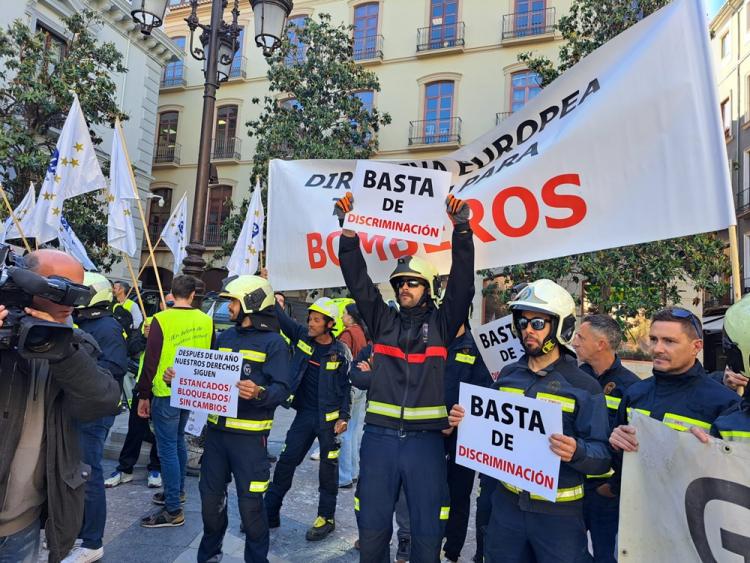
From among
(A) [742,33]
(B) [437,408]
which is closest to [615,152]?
(B) [437,408]

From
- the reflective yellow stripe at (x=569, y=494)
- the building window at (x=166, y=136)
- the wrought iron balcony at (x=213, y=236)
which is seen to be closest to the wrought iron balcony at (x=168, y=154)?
the building window at (x=166, y=136)

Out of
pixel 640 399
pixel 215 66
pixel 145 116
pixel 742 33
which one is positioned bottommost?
pixel 640 399

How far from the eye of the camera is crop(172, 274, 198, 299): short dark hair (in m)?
4.91

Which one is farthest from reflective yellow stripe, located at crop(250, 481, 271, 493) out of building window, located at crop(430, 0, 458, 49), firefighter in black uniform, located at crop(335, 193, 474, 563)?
building window, located at crop(430, 0, 458, 49)

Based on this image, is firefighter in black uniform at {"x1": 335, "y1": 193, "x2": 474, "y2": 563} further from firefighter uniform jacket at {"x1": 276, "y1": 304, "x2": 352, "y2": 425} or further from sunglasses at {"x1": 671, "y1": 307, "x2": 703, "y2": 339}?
firefighter uniform jacket at {"x1": 276, "y1": 304, "x2": 352, "y2": 425}

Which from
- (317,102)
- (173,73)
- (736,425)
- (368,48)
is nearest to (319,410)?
(736,425)

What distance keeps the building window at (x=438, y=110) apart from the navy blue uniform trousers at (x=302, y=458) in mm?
17648

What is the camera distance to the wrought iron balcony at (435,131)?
68.6 feet

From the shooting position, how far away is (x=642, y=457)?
7.89ft

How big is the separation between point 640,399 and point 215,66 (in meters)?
6.38

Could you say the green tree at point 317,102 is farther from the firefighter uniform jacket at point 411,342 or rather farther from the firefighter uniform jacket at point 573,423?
the firefighter uniform jacket at point 573,423

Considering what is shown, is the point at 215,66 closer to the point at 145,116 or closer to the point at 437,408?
the point at 437,408

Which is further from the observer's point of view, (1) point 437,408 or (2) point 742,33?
(2) point 742,33

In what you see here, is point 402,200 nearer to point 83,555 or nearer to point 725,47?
point 83,555
